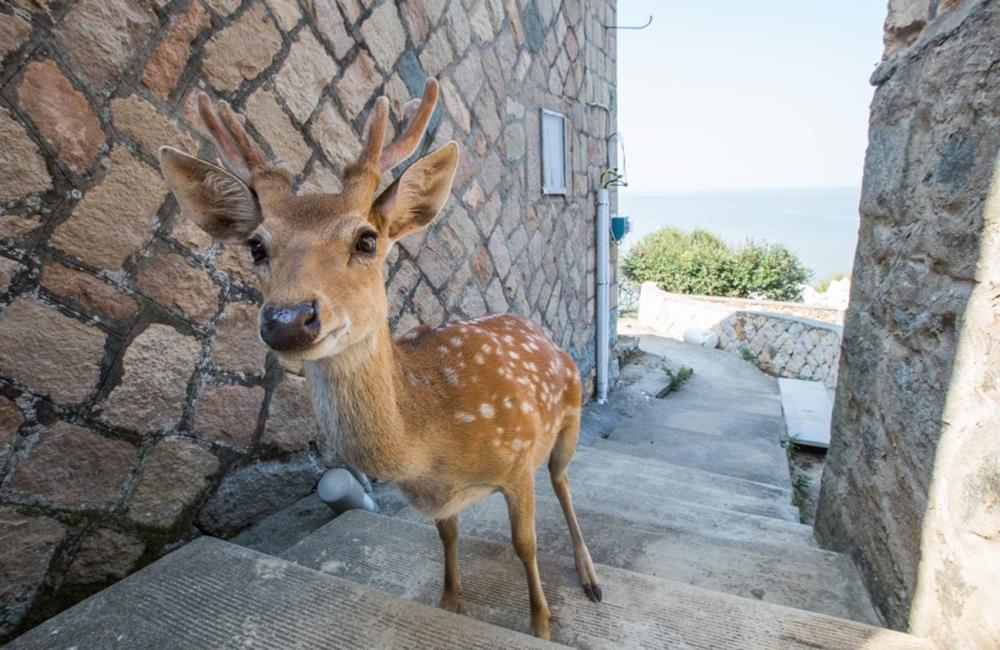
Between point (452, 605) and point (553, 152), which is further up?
point (553, 152)

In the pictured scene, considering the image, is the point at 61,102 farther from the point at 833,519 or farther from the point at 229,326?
the point at 833,519

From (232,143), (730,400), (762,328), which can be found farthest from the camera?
(762,328)

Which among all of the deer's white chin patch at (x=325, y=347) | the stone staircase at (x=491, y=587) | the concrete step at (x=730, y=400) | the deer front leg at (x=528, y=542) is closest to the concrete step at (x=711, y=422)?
the concrete step at (x=730, y=400)

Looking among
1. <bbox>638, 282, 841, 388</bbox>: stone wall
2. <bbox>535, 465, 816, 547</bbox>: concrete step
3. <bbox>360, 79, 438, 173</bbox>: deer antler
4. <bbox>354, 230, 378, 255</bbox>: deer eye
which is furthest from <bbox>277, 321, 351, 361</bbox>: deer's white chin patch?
<bbox>638, 282, 841, 388</bbox>: stone wall

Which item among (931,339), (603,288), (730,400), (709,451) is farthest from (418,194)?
(730,400)

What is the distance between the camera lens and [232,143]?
153cm

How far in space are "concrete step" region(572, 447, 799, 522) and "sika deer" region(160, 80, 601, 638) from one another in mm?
1649

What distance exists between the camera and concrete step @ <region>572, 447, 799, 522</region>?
3.35 m

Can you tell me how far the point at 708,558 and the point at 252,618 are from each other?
5.38ft

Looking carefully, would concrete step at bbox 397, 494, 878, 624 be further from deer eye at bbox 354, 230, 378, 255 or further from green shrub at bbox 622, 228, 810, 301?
green shrub at bbox 622, 228, 810, 301

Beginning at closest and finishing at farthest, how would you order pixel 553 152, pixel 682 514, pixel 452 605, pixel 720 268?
pixel 452 605, pixel 682 514, pixel 553 152, pixel 720 268

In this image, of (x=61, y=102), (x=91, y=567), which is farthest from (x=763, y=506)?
(x=61, y=102)

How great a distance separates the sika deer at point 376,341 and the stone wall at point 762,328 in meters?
9.33

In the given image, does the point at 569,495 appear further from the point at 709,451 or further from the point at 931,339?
the point at 709,451
